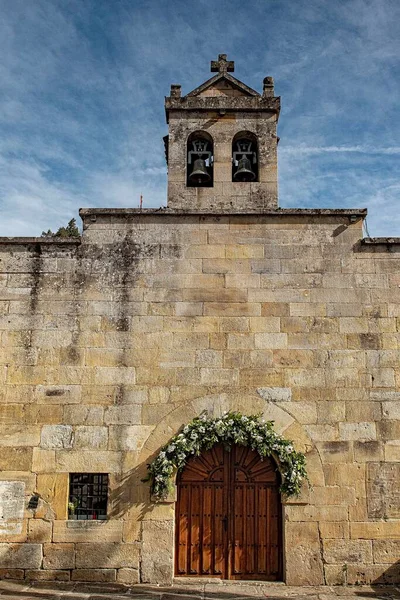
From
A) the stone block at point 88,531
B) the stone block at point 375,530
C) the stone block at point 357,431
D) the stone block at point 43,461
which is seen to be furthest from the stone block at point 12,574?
the stone block at point 357,431

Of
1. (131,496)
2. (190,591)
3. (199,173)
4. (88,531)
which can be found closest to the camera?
(190,591)

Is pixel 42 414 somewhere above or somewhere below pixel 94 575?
above

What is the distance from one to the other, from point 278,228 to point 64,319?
3489 mm

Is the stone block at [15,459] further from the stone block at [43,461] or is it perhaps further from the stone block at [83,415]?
the stone block at [83,415]

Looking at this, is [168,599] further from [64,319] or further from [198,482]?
[64,319]

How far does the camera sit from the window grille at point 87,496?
24.2 ft

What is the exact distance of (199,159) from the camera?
8.66 meters

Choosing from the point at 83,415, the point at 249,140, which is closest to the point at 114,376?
the point at 83,415

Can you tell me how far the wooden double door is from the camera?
7.30 meters

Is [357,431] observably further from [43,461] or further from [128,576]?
[43,461]

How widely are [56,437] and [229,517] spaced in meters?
2.65

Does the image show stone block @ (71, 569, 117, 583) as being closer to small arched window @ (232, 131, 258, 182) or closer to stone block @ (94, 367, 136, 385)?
stone block @ (94, 367, 136, 385)

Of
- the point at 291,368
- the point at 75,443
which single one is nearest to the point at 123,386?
the point at 75,443

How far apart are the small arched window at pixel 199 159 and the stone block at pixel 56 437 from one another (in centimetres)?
425
